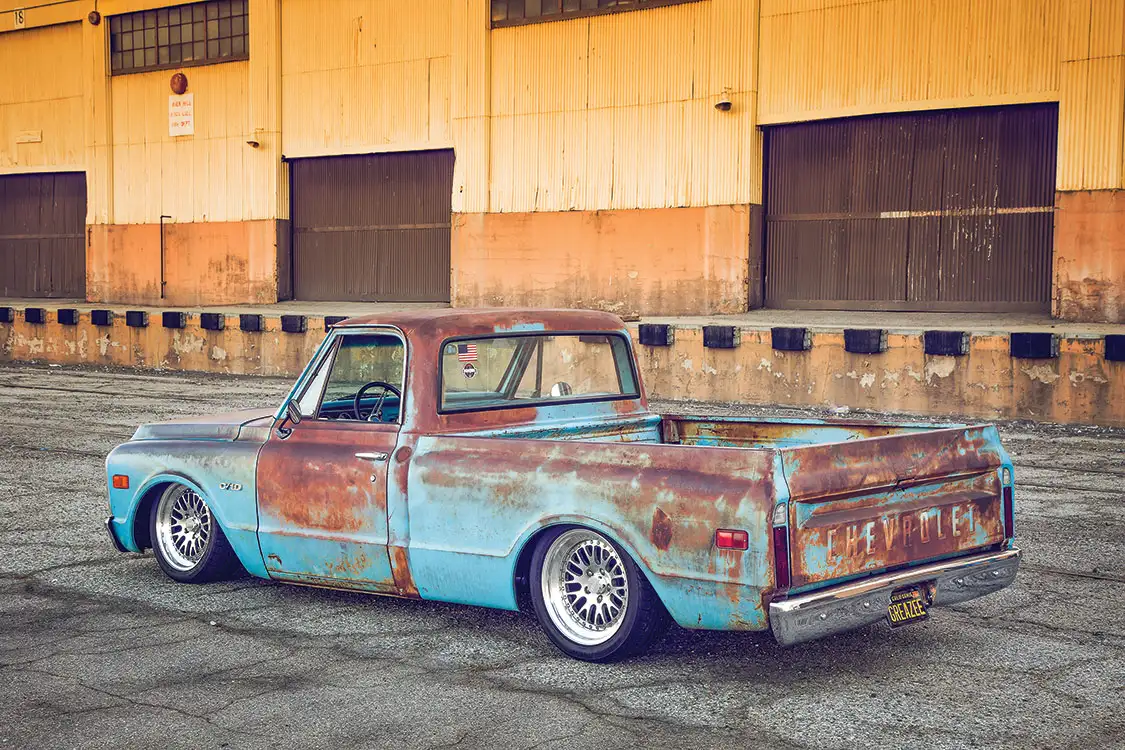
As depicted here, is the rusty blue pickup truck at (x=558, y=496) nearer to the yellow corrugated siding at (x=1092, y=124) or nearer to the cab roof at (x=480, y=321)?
the cab roof at (x=480, y=321)

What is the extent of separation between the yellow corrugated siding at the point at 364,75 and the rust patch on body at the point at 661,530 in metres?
19.4

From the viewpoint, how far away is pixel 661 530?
17.4 ft

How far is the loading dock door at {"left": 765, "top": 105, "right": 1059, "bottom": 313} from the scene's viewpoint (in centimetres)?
1862

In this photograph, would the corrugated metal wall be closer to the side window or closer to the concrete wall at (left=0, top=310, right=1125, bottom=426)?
the concrete wall at (left=0, top=310, right=1125, bottom=426)

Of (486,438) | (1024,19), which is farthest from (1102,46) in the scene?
(486,438)

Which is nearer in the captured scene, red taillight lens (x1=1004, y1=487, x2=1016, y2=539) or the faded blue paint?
the faded blue paint

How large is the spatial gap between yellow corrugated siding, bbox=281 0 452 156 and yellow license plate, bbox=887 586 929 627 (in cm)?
1949

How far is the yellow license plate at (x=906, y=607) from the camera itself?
542 cm

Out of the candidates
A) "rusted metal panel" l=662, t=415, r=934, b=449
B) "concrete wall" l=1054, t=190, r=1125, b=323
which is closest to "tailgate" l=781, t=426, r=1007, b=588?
"rusted metal panel" l=662, t=415, r=934, b=449

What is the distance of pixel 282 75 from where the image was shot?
26359 millimetres

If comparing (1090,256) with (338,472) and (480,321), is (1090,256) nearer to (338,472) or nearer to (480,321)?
(480,321)

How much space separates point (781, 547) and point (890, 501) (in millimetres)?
710

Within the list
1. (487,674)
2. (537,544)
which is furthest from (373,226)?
(487,674)

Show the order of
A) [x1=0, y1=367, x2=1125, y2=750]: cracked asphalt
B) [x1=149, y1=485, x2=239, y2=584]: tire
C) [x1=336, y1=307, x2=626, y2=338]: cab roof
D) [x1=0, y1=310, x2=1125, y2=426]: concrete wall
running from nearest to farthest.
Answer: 1. [x1=0, y1=367, x2=1125, y2=750]: cracked asphalt
2. [x1=336, y1=307, x2=626, y2=338]: cab roof
3. [x1=149, y1=485, x2=239, y2=584]: tire
4. [x1=0, y1=310, x2=1125, y2=426]: concrete wall
